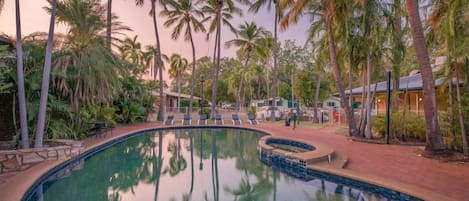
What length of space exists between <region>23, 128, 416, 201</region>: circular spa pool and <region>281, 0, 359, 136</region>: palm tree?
4.28m

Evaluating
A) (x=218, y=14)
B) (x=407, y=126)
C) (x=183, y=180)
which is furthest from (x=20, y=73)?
(x=218, y=14)

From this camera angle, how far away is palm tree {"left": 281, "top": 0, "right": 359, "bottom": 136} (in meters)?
10.1

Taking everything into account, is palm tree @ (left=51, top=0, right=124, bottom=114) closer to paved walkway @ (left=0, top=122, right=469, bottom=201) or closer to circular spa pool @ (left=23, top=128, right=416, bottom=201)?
circular spa pool @ (left=23, top=128, right=416, bottom=201)

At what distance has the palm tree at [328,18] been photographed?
10.1 meters

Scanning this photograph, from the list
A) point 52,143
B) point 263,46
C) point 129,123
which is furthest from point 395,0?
point 129,123

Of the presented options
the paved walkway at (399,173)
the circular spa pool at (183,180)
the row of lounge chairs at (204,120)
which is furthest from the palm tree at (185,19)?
the paved walkway at (399,173)

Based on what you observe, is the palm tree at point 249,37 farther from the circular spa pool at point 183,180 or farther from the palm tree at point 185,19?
the circular spa pool at point 183,180

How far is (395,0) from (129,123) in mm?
15285

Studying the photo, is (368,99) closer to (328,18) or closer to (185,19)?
(328,18)

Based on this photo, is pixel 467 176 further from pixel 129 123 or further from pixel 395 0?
pixel 129 123

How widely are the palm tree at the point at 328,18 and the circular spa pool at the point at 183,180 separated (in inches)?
169

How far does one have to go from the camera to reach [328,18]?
399 inches

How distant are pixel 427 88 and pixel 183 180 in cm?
681

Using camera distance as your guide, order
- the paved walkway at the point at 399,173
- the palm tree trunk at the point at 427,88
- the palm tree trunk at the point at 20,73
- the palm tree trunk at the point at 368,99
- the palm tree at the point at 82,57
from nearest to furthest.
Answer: the paved walkway at the point at 399,173, the palm tree trunk at the point at 20,73, the palm tree trunk at the point at 427,88, the palm tree at the point at 82,57, the palm tree trunk at the point at 368,99
